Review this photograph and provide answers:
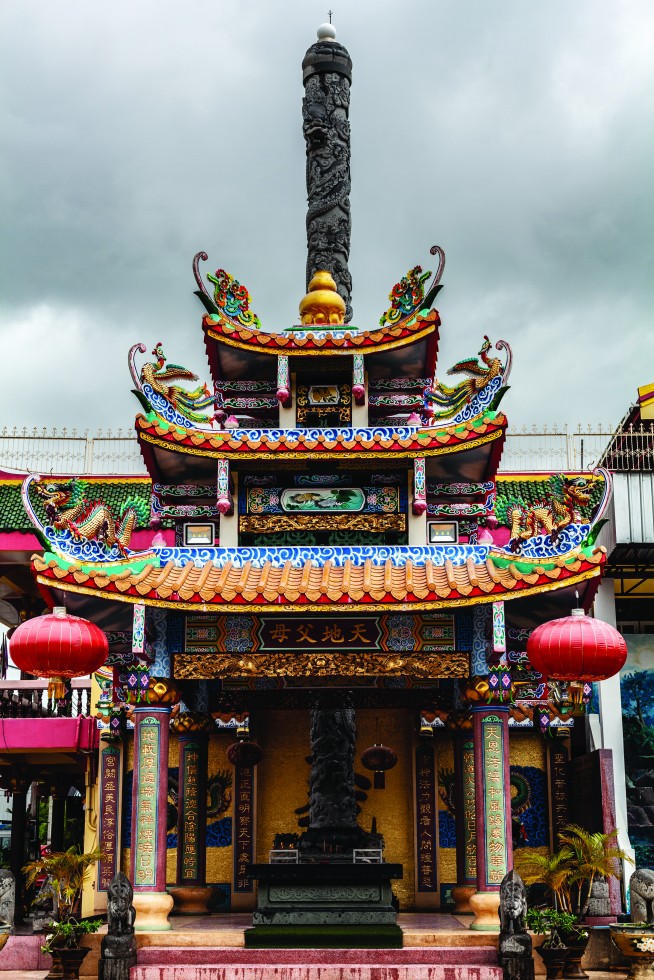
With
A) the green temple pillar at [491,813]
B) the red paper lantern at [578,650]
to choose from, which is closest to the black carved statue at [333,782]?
the green temple pillar at [491,813]

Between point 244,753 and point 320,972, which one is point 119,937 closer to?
point 320,972

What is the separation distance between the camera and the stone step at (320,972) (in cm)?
1245

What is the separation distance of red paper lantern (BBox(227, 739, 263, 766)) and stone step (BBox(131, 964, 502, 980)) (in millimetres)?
5310

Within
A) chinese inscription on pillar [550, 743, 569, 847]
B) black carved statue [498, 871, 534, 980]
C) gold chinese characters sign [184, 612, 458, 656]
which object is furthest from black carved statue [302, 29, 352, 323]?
black carved statue [498, 871, 534, 980]

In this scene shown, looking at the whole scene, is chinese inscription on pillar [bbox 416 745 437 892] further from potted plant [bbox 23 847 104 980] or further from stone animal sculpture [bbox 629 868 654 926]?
potted plant [bbox 23 847 104 980]

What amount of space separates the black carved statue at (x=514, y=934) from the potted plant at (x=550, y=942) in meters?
0.93

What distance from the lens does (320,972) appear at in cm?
1252

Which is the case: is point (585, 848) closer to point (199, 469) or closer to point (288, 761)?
point (288, 761)

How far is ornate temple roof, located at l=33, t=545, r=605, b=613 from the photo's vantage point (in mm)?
13344

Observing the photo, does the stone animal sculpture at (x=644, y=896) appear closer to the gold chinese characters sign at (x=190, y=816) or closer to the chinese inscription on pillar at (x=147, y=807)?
the chinese inscription on pillar at (x=147, y=807)

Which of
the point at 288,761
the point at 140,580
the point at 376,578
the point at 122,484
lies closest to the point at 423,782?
the point at 288,761

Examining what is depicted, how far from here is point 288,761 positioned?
725 inches

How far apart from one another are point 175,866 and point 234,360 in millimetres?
8882

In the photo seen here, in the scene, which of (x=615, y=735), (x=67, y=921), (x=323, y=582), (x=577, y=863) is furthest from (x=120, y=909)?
(x=615, y=735)
